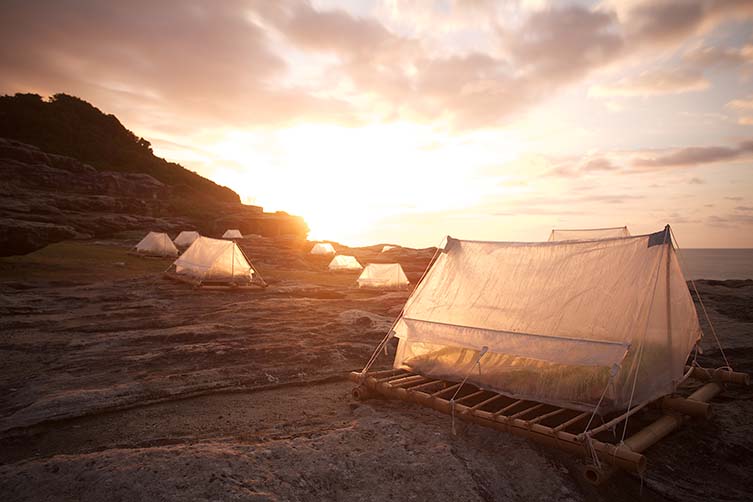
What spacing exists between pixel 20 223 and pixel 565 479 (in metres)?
25.7

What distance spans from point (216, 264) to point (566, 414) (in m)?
19.4

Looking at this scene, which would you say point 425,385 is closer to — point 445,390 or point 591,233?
point 445,390

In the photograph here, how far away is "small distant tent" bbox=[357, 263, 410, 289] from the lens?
29.0 metres

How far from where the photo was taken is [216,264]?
22.2 m

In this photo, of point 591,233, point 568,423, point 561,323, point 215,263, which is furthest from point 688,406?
point 215,263

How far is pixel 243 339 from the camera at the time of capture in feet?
38.3

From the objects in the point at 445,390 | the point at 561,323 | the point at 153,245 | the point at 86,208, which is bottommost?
the point at 153,245

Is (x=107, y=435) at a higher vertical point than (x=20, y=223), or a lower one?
lower

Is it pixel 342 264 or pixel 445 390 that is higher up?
pixel 342 264

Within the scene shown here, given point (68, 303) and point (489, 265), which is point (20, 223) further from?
point (489, 265)

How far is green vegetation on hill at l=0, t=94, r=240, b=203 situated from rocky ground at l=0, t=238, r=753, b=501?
197 feet

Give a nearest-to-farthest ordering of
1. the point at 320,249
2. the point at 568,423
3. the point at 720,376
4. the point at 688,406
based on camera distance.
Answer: the point at 568,423
the point at 688,406
the point at 720,376
the point at 320,249

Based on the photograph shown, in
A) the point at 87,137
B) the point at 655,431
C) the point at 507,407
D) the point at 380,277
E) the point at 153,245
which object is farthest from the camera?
the point at 87,137

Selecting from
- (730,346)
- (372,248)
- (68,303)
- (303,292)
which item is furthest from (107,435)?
(372,248)
